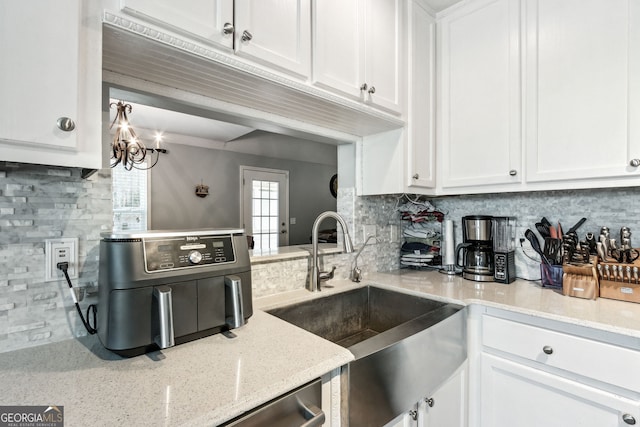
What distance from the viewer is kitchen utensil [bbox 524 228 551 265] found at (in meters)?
1.54

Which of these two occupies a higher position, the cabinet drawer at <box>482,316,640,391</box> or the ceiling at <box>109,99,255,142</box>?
the ceiling at <box>109,99,255,142</box>

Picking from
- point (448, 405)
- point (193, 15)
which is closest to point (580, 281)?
point (448, 405)

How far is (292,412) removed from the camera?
0.70 metres

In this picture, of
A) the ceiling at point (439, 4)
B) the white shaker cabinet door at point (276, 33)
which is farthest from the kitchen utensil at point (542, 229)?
the white shaker cabinet door at point (276, 33)

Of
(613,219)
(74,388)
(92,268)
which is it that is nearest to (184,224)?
(92,268)

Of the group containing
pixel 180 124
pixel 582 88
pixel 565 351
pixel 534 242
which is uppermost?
pixel 180 124

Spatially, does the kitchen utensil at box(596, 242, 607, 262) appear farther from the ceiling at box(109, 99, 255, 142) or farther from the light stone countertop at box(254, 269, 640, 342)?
the ceiling at box(109, 99, 255, 142)

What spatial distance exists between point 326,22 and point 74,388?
1.36 meters

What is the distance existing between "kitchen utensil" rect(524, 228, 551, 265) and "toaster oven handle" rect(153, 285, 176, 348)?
171 centimetres

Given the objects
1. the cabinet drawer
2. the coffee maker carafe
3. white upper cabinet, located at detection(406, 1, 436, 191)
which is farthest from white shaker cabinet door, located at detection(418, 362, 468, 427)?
white upper cabinet, located at detection(406, 1, 436, 191)

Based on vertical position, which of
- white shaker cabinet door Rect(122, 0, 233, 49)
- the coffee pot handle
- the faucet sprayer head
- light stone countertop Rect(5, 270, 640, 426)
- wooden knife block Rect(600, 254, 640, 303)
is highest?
white shaker cabinet door Rect(122, 0, 233, 49)

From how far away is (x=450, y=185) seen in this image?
1.74 meters

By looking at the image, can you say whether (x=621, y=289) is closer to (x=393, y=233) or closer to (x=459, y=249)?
(x=459, y=249)

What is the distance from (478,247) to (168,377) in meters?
1.62
